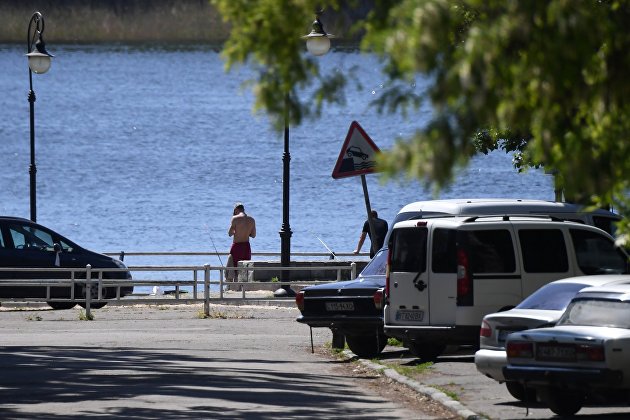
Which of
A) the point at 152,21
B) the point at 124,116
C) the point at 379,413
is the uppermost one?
the point at 152,21

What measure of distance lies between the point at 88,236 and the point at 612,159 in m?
61.8

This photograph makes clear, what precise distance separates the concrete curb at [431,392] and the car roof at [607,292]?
4.44 ft

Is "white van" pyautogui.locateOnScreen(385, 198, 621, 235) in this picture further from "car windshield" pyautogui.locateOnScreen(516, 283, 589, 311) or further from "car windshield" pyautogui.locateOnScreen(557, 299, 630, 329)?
"car windshield" pyautogui.locateOnScreen(557, 299, 630, 329)

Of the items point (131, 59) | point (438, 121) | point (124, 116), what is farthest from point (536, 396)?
point (131, 59)

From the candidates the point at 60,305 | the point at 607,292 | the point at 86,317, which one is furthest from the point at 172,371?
the point at 60,305

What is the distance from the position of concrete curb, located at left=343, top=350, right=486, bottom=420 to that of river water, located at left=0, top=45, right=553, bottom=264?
3189 centimetres

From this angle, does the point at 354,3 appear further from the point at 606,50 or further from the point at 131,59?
the point at 131,59

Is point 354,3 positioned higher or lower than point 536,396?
higher

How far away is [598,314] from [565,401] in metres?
0.82

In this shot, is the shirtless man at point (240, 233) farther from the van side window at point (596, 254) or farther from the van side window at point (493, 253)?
the van side window at point (493, 253)

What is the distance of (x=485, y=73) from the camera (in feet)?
25.9

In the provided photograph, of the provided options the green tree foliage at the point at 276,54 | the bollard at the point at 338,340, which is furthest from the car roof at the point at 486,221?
the green tree foliage at the point at 276,54

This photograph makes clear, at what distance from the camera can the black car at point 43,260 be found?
91.1 feet

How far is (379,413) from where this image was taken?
1375 cm
